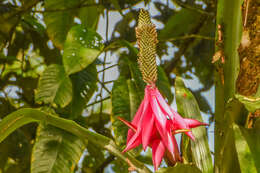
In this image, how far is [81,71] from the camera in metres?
1.12

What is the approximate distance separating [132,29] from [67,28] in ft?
1.56

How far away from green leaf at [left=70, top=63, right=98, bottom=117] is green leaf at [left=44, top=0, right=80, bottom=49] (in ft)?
0.77

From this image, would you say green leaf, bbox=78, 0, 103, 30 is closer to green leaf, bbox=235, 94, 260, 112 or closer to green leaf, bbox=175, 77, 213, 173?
green leaf, bbox=175, 77, 213, 173

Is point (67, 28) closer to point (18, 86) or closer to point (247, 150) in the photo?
point (18, 86)

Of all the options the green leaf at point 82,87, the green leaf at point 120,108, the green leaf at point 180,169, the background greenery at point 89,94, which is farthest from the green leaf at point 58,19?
the green leaf at point 180,169

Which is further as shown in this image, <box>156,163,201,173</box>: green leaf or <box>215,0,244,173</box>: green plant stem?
<box>215,0,244,173</box>: green plant stem

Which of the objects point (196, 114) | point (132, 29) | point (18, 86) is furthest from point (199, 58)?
point (196, 114)

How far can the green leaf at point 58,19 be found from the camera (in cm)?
129

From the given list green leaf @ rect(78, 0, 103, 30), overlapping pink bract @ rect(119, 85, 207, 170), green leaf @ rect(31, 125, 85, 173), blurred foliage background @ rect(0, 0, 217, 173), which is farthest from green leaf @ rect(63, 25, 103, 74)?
overlapping pink bract @ rect(119, 85, 207, 170)

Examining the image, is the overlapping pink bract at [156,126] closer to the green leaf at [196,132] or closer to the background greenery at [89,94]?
the background greenery at [89,94]

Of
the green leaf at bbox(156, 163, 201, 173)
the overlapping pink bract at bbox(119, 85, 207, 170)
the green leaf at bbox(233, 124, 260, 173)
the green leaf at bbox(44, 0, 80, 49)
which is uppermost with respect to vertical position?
the green leaf at bbox(44, 0, 80, 49)

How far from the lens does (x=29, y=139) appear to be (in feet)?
4.50

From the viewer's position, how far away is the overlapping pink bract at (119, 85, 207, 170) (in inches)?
20.9

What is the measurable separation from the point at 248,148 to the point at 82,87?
587 mm
